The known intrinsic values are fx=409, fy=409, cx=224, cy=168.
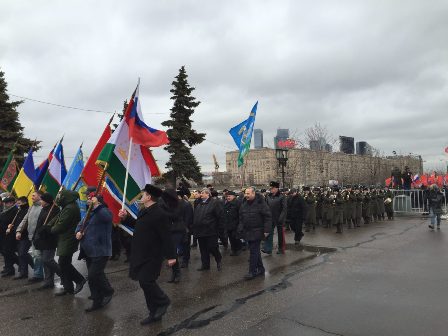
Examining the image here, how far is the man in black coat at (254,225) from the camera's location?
25.7 feet

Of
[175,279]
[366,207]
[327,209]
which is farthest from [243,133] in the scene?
[175,279]

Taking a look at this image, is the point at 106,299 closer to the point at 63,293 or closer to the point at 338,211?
the point at 63,293

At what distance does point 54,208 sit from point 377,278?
6150mm

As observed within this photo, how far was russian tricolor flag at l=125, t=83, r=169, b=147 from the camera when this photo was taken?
7.66 meters

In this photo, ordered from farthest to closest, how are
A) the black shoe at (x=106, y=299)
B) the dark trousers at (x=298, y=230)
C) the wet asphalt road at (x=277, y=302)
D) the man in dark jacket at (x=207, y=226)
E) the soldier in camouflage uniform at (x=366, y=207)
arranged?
the soldier in camouflage uniform at (x=366, y=207)
the dark trousers at (x=298, y=230)
the man in dark jacket at (x=207, y=226)
the black shoe at (x=106, y=299)
the wet asphalt road at (x=277, y=302)

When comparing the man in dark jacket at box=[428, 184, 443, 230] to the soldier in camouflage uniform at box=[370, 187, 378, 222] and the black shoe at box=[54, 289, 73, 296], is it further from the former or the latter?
the black shoe at box=[54, 289, 73, 296]

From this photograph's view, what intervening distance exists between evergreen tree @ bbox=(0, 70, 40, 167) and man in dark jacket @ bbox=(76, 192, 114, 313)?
56.5 ft

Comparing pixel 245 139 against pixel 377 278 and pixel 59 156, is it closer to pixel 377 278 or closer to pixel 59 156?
pixel 59 156

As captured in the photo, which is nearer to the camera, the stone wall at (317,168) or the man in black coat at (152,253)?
the man in black coat at (152,253)

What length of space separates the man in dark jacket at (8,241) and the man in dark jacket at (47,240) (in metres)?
1.53

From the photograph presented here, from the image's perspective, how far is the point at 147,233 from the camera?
5430 millimetres

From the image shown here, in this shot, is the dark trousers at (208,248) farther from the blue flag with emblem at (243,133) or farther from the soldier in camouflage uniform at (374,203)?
the soldier in camouflage uniform at (374,203)

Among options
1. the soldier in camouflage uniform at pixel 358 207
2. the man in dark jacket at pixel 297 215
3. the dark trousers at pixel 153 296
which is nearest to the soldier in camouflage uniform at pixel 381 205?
the soldier in camouflage uniform at pixel 358 207

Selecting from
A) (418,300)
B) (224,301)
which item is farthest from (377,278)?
(224,301)
